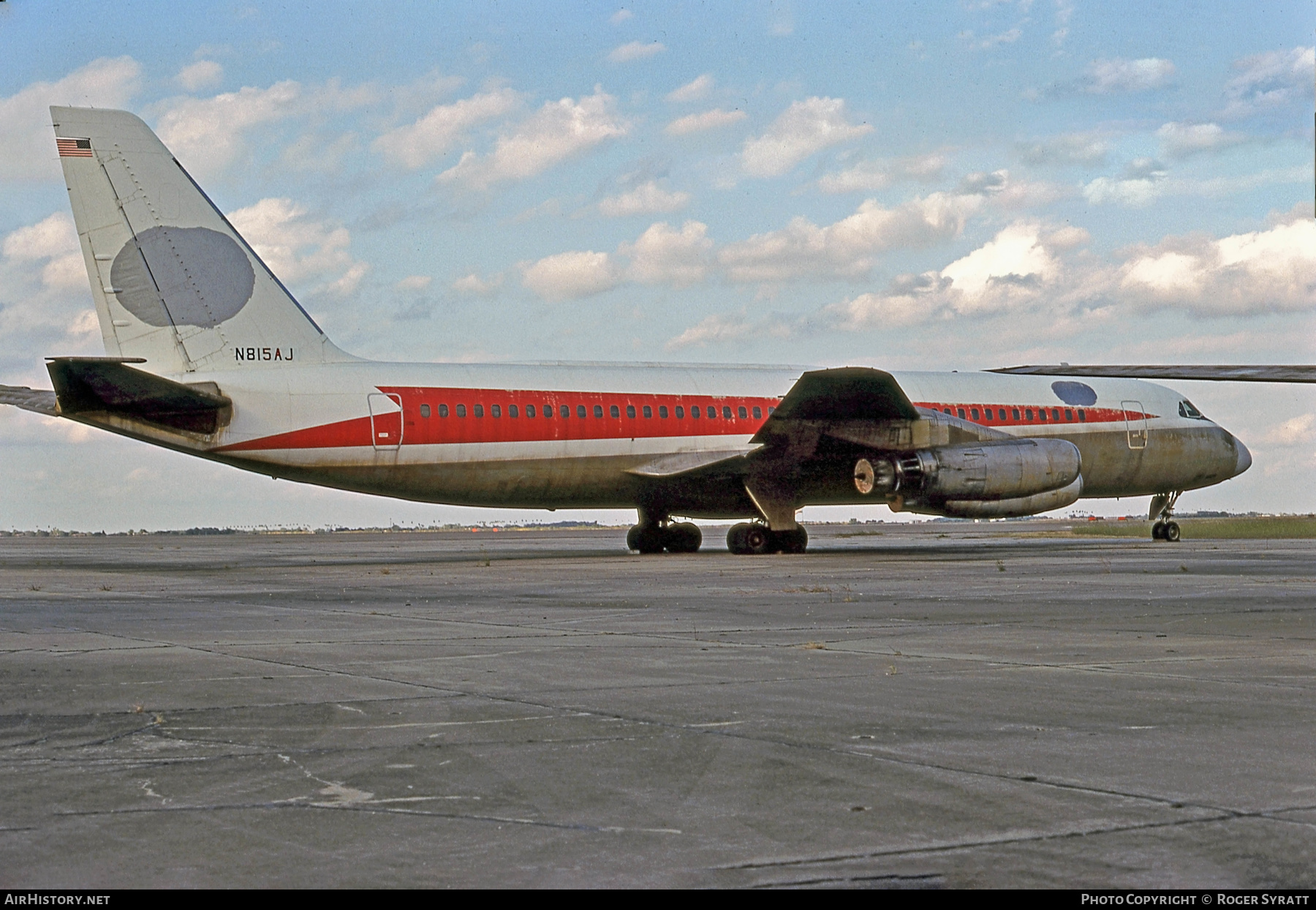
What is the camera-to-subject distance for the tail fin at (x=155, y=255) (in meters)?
22.8

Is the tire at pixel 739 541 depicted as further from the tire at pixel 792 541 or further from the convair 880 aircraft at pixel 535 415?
the tire at pixel 792 541

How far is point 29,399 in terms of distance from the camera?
26234 millimetres

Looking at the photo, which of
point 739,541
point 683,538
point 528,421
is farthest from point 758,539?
point 528,421

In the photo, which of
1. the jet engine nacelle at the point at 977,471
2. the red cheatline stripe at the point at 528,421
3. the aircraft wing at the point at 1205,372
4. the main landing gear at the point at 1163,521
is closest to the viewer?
the aircraft wing at the point at 1205,372

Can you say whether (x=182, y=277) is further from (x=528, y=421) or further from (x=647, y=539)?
(x=647, y=539)

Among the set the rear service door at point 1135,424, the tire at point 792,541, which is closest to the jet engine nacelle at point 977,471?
the tire at point 792,541

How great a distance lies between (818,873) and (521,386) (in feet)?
76.3

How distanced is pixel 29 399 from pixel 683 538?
14.2 metres

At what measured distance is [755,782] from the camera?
5.04 m

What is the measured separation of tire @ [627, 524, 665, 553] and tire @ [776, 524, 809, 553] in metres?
3.06

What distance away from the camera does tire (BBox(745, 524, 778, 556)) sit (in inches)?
1130

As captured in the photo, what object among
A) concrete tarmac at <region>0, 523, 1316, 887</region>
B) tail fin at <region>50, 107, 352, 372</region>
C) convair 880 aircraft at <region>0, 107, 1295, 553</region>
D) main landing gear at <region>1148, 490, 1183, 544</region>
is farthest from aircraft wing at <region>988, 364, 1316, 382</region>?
main landing gear at <region>1148, 490, 1183, 544</region>

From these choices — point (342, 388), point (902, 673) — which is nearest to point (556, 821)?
point (902, 673)

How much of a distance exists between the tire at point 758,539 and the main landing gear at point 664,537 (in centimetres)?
231
